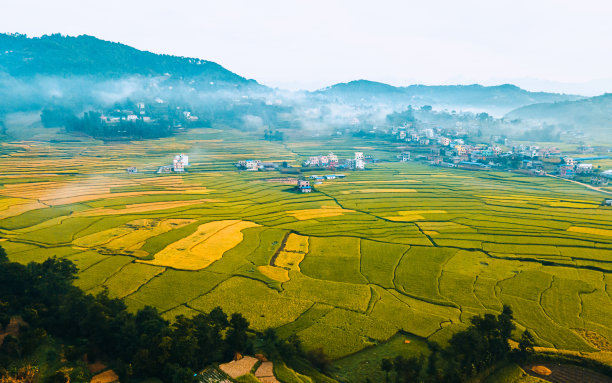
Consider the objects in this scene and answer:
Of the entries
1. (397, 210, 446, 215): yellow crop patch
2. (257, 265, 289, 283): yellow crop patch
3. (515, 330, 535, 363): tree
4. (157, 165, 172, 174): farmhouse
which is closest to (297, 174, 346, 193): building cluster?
(397, 210, 446, 215): yellow crop patch

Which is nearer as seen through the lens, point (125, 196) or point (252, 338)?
point (252, 338)

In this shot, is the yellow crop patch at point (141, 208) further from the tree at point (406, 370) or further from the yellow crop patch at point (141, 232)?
the tree at point (406, 370)

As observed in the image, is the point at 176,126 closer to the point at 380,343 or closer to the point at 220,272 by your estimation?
the point at 220,272

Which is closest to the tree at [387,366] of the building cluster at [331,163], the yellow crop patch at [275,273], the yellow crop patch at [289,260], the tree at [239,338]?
the tree at [239,338]

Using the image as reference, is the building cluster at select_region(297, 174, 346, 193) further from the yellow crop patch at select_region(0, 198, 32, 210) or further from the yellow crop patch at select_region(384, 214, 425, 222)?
the yellow crop patch at select_region(0, 198, 32, 210)

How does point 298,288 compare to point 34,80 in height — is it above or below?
below

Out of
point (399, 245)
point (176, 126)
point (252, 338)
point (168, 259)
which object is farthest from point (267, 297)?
Result: point (176, 126)

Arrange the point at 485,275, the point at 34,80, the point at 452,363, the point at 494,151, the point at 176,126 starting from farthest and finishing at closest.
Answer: the point at 34,80 < the point at 176,126 < the point at 494,151 < the point at 485,275 < the point at 452,363
